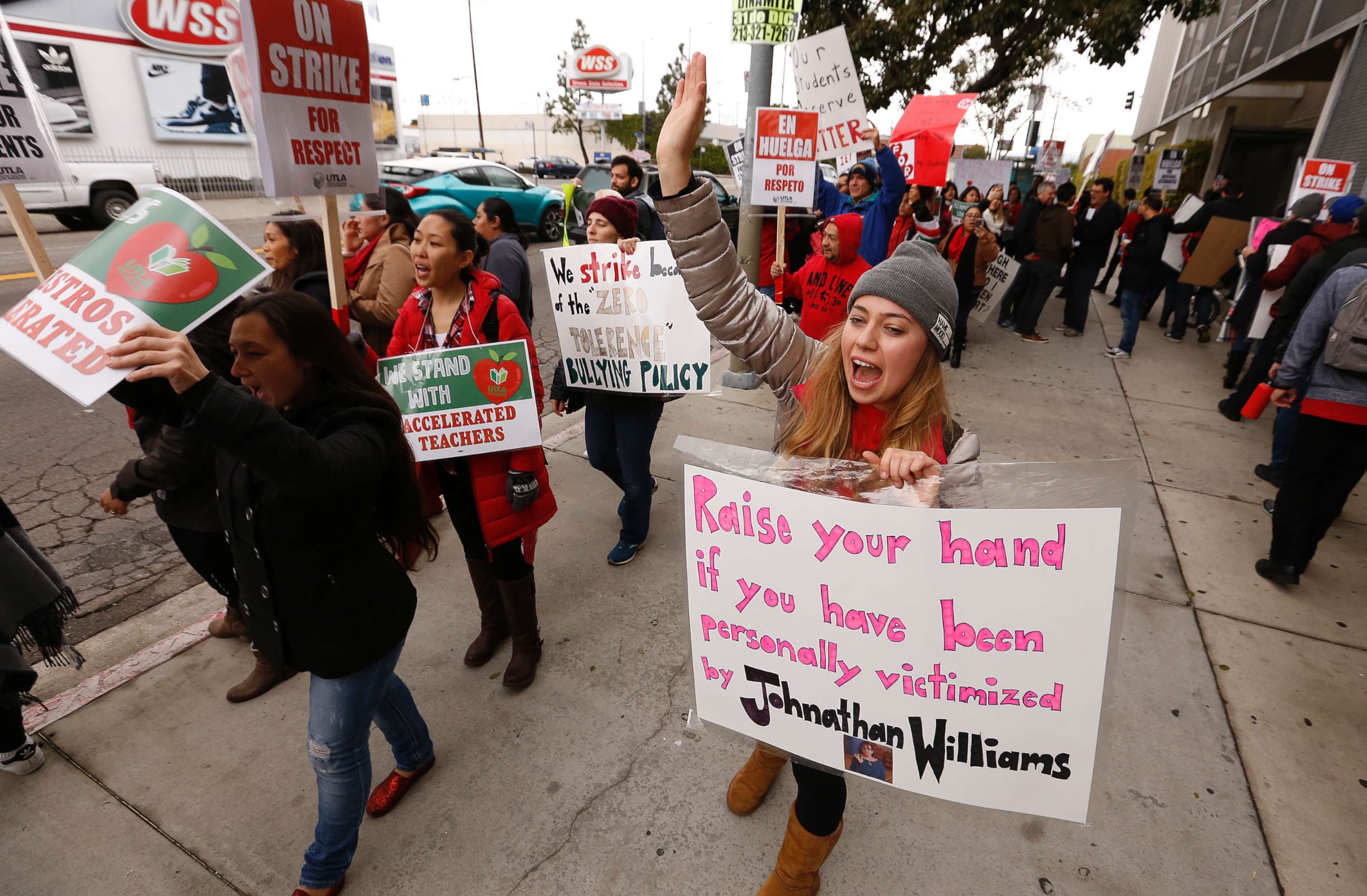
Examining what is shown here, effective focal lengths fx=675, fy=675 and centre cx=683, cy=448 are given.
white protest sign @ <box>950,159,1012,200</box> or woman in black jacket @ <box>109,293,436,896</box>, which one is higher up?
white protest sign @ <box>950,159,1012,200</box>

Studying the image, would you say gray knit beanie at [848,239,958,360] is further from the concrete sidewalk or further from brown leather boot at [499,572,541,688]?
brown leather boot at [499,572,541,688]

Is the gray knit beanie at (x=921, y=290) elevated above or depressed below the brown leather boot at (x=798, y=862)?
above

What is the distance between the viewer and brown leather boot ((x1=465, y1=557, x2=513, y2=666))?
281 cm

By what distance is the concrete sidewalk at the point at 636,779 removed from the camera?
2010 mm

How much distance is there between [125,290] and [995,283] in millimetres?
7937

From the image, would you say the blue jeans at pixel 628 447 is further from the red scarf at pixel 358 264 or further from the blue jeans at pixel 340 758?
the blue jeans at pixel 340 758

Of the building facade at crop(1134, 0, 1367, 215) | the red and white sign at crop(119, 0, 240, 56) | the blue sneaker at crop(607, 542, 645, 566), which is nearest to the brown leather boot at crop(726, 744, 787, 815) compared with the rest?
the blue sneaker at crop(607, 542, 645, 566)

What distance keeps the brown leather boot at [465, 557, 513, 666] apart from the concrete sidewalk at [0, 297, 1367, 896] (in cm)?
7

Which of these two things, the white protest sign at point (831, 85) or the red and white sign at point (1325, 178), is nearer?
the white protest sign at point (831, 85)

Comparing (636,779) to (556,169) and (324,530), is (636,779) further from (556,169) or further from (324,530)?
(556,169)

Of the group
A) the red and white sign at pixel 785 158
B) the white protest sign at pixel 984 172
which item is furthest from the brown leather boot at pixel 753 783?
the white protest sign at pixel 984 172

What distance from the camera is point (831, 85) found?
19.5 ft

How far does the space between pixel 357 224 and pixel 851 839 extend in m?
3.90

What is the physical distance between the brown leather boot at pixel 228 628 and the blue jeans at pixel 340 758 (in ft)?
4.20
